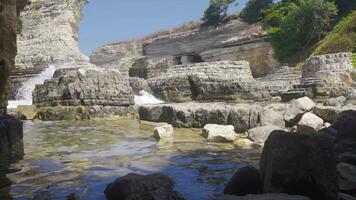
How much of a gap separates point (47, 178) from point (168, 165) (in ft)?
4.81

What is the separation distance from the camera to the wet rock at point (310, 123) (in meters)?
7.58

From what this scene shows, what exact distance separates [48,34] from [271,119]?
2189 cm

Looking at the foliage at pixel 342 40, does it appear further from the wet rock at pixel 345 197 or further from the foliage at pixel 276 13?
the wet rock at pixel 345 197

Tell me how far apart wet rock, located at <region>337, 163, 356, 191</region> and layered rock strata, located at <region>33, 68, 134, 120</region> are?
937cm

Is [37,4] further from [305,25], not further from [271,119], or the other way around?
[271,119]

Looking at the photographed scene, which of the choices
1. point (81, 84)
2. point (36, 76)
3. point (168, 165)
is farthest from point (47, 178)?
point (36, 76)

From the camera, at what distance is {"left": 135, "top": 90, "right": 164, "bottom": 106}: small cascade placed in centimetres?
1778

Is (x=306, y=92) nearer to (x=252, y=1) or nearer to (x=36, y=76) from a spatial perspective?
(x=36, y=76)

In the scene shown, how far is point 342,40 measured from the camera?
22734 mm

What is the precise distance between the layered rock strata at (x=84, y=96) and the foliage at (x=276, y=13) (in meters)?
21.4

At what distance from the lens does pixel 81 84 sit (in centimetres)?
1319

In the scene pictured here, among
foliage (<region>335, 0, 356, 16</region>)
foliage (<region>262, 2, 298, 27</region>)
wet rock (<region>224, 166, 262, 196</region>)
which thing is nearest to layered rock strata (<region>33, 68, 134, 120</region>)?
wet rock (<region>224, 166, 262, 196</region>)

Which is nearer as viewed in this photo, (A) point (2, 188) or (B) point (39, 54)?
(A) point (2, 188)

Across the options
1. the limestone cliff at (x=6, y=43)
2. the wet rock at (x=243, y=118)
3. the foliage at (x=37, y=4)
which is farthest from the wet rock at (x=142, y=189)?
the foliage at (x=37, y=4)
